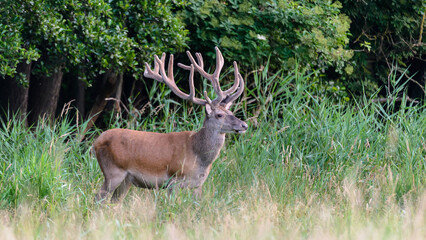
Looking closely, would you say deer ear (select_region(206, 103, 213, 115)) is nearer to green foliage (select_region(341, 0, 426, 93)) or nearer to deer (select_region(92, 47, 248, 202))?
deer (select_region(92, 47, 248, 202))

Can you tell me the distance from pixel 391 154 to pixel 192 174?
236 cm

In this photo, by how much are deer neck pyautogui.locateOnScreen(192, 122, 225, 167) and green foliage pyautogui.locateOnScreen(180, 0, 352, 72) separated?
8.94 ft

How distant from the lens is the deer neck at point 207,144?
23.9ft

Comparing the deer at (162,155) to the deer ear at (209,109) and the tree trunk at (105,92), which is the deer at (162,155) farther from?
the tree trunk at (105,92)

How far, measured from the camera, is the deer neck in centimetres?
727

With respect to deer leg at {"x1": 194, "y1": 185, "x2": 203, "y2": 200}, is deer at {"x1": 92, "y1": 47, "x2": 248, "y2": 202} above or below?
above

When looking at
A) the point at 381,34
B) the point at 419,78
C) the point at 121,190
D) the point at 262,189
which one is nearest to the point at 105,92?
the point at 121,190

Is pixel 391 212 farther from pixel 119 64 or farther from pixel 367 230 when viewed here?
pixel 119 64

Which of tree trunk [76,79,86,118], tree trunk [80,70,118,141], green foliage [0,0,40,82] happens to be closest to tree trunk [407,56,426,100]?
tree trunk [80,70,118,141]

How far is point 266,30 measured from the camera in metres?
10.2

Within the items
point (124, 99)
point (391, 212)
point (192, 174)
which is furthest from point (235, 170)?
point (124, 99)

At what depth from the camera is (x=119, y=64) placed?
30.0 ft

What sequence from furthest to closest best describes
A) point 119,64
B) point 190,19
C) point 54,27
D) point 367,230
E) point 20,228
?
point 190,19, point 119,64, point 54,27, point 20,228, point 367,230

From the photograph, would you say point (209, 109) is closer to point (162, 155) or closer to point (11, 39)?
point (162, 155)
